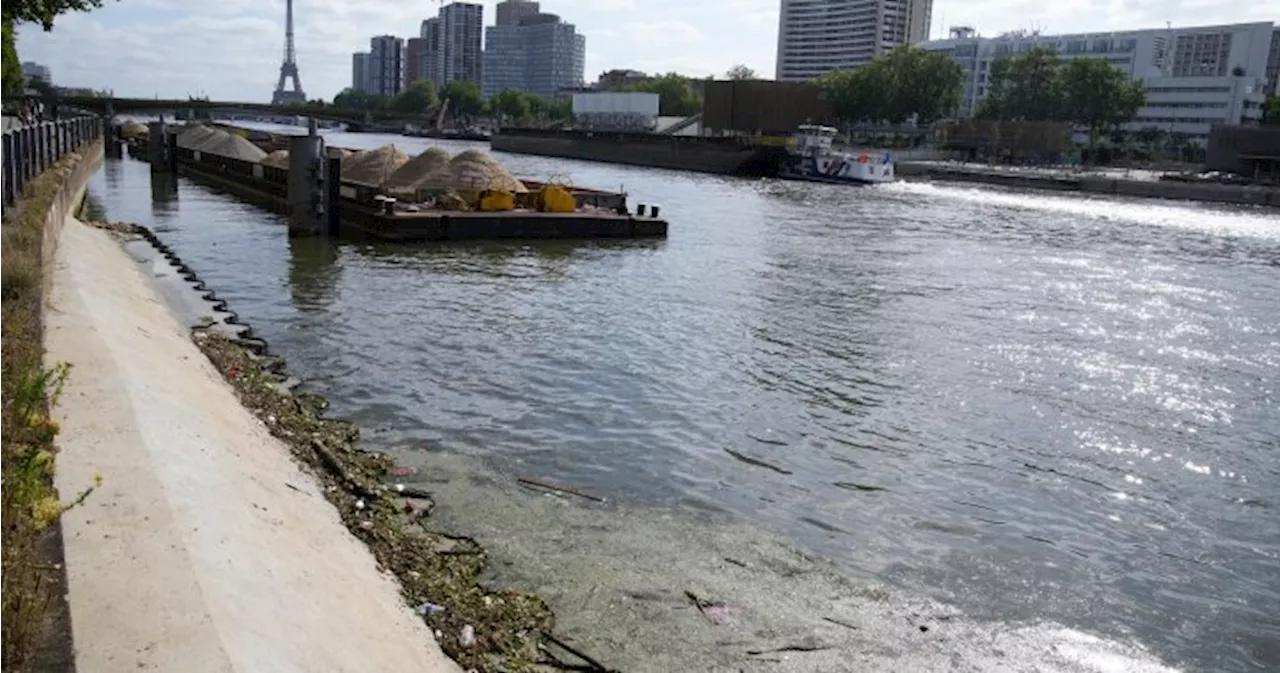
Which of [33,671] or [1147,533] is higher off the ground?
[33,671]

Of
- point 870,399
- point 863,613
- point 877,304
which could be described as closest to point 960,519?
point 863,613

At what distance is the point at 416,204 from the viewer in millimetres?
36312

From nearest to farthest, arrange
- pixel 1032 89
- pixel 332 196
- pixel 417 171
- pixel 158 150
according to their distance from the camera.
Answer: pixel 332 196 < pixel 417 171 < pixel 158 150 < pixel 1032 89

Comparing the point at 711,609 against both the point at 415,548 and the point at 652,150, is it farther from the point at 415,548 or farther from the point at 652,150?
the point at 652,150

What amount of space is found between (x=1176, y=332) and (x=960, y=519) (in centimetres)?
1580

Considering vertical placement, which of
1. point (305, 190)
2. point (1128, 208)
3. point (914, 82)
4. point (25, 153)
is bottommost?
point (305, 190)

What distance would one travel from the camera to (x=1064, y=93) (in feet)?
438

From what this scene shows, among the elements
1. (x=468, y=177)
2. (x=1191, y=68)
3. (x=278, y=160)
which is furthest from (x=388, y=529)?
(x=1191, y=68)

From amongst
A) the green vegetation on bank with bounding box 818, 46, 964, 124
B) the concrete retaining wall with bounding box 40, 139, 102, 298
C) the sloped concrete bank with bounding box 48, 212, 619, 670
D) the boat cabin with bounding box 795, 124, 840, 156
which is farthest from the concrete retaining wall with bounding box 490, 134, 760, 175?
the sloped concrete bank with bounding box 48, 212, 619, 670

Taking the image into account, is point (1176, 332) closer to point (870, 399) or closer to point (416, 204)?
point (870, 399)

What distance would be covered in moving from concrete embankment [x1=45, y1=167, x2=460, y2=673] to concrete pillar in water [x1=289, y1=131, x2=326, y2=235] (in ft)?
72.4

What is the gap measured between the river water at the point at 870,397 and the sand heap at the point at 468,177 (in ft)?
15.0

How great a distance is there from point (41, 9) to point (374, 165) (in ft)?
42.4

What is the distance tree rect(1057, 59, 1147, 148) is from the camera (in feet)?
432
